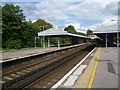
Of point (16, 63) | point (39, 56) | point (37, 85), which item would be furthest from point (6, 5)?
point (37, 85)

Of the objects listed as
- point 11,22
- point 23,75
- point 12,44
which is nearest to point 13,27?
point 11,22

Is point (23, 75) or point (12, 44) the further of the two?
point (12, 44)

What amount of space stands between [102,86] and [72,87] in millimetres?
1449

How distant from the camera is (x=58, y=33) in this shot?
4462 centimetres

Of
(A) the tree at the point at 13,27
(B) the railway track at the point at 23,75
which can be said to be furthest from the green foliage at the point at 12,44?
(B) the railway track at the point at 23,75

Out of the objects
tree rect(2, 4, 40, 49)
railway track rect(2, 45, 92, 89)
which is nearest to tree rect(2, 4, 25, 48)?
tree rect(2, 4, 40, 49)

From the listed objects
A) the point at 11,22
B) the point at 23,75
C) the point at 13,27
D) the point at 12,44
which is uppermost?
the point at 11,22

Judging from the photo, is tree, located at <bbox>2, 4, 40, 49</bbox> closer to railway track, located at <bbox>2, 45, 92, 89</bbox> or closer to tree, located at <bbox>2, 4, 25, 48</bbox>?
tree, located at <bbox>2, 4, 25, 48</bbox>

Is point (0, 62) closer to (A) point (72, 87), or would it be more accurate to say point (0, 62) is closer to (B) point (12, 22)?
(A) point (72, 87)

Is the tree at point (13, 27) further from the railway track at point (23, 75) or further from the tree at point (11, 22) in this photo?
the railway track at point (23, 75)

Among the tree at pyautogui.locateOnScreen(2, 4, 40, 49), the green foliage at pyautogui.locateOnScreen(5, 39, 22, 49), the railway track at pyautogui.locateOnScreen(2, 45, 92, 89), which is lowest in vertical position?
the railway track at pyautogui.locateOnScreen(2, 45, 92, 89)

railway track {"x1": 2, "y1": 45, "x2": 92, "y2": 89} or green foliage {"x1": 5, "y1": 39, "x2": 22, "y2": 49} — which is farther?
green foliage {"x1": 5, "y1": 39, "x2": 22, "y2": 49}

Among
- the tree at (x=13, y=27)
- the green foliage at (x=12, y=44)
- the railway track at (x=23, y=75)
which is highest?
the tree at (x=13, y=27)

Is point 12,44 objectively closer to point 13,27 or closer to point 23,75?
point 13,27
